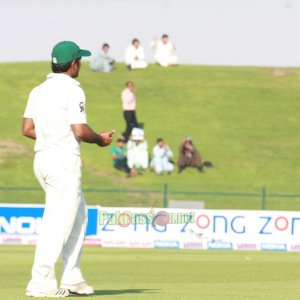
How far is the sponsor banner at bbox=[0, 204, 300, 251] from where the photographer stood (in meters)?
26.3

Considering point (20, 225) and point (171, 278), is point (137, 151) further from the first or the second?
point (171, 278)

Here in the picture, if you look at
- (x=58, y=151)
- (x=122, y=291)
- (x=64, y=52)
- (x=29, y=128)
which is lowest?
(x=122, y=291)

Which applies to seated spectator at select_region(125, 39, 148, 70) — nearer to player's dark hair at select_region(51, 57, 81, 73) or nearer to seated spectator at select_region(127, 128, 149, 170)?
seated spectator at select_region(127, 128, 149, 170)

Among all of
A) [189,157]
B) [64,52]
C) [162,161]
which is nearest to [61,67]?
[64,52]

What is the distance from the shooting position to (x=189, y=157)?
37.8m

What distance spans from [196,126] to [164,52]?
535 centimetres

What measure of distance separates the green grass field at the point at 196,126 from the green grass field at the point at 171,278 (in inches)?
606

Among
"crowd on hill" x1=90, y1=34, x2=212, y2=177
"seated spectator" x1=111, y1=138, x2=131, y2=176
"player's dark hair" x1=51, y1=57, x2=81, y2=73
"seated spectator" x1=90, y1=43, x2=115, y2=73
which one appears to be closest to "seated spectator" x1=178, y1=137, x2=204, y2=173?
"crowd on hill" x1=90, y1=34, x2=212, y2=177

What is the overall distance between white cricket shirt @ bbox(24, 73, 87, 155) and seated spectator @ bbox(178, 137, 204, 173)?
88.1ft

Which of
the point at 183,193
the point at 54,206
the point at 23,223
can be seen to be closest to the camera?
the point at 54,206

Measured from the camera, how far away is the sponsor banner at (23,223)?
26344 millimetres

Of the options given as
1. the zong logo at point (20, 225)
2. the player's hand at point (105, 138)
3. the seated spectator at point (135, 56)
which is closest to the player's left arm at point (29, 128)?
the player's hand at point (105, 138)

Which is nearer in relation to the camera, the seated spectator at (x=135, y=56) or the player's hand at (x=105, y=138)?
the player's hand at (x=105, y=138)

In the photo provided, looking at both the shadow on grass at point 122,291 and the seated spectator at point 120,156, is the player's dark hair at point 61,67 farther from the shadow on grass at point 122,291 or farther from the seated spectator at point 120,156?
the seated spectator at point 120,156
